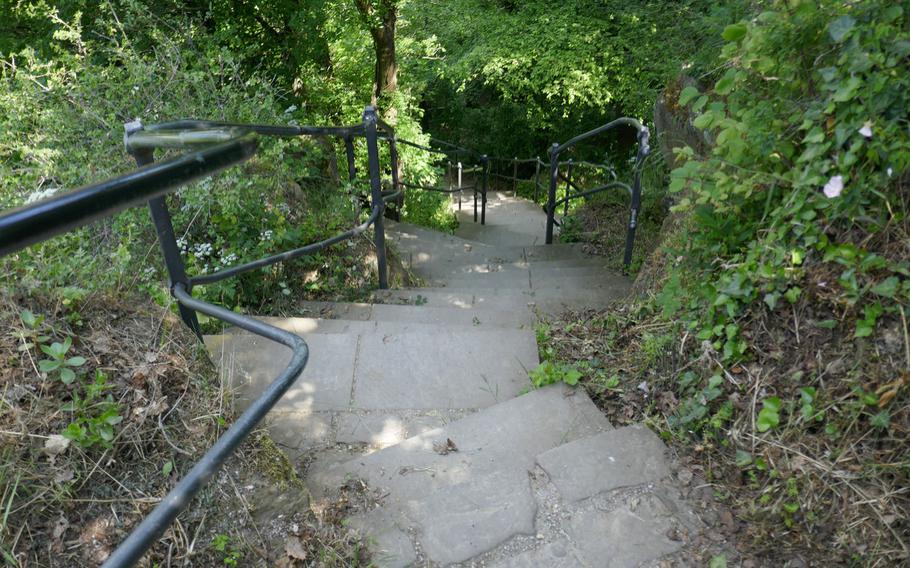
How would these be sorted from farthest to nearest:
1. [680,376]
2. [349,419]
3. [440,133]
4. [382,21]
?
[440,133] → [382,21] → [349,419] → [680,376]

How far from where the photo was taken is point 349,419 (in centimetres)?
212

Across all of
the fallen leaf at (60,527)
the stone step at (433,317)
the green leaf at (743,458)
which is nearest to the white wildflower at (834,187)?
the green leaf at (743,458)

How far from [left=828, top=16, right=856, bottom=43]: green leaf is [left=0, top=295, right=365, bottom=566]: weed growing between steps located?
179 centimetres

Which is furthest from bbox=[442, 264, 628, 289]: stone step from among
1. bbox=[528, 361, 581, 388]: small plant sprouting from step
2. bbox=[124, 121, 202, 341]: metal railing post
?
bbox=[124, 121, 202, 341]: metal railing post

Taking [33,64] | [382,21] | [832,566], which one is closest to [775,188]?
[832,566]

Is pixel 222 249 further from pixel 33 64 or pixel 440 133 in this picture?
pixel 440 133

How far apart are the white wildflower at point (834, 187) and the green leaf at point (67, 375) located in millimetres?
1863

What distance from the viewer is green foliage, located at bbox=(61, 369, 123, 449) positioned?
1184 mm

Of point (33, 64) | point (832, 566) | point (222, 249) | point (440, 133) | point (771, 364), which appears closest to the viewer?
point (832, 566)

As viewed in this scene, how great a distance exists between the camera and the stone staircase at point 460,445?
146 centimetres

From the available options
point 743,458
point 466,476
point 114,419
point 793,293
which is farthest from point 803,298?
point 114,419

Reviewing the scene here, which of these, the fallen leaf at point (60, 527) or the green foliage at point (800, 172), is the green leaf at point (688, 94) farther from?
the fallen leaf at point (60, 527)

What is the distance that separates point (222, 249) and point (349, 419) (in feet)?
4.57

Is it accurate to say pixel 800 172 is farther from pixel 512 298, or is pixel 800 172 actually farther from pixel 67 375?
pixel 512 298
